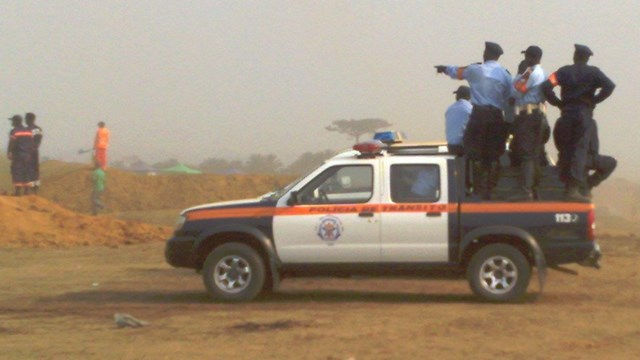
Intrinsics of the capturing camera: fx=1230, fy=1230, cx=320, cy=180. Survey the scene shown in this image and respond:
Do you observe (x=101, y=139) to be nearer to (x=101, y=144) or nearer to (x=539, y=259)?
(x=101, y=144)

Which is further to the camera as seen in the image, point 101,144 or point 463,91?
point 101,144

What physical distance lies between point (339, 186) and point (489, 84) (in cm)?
210

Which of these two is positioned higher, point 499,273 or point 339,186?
point 339,186

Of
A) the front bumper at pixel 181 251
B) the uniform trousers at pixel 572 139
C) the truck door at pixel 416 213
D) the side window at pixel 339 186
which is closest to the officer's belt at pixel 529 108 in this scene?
the uniform trousers at pixel 572 139

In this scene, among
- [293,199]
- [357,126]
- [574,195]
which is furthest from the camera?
[357,126]

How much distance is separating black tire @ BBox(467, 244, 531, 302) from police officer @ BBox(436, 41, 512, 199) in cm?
65

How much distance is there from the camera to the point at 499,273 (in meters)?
13.6

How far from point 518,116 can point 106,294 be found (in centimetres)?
549

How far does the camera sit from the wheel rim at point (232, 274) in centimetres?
1391

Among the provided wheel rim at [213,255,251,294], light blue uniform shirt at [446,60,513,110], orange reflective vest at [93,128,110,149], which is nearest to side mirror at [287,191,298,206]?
wheel rim at [213,255,251,294]

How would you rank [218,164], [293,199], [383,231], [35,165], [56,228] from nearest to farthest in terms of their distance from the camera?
[383,231] → [293,199] → [56,228] → [35,165] → [218,164]

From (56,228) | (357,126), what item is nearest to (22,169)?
(56,228)

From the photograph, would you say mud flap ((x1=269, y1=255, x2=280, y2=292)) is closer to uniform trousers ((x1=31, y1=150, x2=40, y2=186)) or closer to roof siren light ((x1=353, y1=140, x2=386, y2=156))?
roof siren light ((x1=353, y1=140, x2=386, y2=156))

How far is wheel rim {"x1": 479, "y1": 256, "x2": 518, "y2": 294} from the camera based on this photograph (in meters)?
13.5
